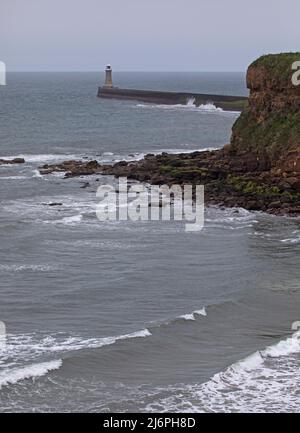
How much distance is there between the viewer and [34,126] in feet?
236

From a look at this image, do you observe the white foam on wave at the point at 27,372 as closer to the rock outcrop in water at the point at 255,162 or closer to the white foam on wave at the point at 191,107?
the rock outcrop in water at the point at 255,162

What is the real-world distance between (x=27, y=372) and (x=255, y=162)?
25.3m

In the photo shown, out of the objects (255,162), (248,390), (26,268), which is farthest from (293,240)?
(255,162)

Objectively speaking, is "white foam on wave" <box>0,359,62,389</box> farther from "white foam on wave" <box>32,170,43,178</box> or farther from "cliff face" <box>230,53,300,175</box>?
"white foam on wave" <box>32,170,43,178</box>

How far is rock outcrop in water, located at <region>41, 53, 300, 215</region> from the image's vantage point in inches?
1325

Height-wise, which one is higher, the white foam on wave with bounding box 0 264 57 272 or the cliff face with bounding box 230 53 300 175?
the cliff face with bounding box 230 53 300 175

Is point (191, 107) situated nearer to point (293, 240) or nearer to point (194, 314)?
point (293, 240)

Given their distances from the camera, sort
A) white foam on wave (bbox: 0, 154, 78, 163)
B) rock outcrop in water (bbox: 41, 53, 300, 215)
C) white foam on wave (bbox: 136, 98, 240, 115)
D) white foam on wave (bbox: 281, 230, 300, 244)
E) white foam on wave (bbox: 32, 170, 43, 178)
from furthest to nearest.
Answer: white foam on wave (bbox: 136, 98, 240, 115) < white foam on wave (bbox: 0, 154, 78, 163) < white foam on wave (bbox: 32, 170, 43, 178) < rock outcrop in water (bbox: 41, 53, 300, 215) < white foam on wave (bbox: 281, 230, 300, 244)

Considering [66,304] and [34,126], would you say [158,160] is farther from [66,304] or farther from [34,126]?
[34,126]

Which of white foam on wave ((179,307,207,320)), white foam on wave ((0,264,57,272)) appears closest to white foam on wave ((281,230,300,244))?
white foam on wave ((179,307,207,320))

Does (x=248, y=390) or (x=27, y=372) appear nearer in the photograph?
(x=248, y=390)

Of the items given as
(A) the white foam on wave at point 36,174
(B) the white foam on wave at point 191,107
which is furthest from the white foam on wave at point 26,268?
(B) the white foam on wave at point 191,107

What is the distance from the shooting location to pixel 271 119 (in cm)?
4050

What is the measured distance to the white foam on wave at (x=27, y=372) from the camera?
15039 mm
